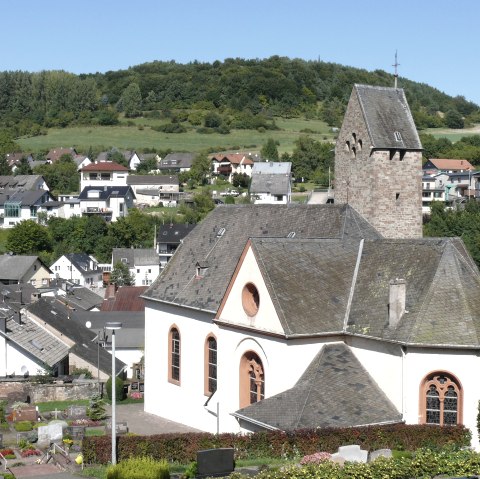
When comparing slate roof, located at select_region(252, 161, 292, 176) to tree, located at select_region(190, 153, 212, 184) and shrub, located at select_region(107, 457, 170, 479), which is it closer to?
tree, located at select_region(190, 153, 212, 184)

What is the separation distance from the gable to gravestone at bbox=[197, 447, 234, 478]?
21.6 feet

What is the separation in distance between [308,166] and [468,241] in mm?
67456

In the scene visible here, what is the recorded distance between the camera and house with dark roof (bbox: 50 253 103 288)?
366 feet

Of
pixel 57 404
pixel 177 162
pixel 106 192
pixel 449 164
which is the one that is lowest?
pixel 57 404

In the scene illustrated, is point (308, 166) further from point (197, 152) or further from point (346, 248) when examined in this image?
point (346, 248)

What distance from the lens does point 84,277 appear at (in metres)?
111

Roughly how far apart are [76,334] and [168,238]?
190 ft

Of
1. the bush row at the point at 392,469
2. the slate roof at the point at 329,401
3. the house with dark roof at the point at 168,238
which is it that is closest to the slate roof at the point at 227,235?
the slate roof at the point at 329,401

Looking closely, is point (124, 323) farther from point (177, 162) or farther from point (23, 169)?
point (177, 162)

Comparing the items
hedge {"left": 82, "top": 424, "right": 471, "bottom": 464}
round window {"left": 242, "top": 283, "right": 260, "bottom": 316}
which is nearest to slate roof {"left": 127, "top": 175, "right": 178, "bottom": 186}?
round window {"left": 242, "top": 283, "right": 260, "bottom": 316}

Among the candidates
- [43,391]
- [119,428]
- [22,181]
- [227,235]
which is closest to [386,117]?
[227,235]

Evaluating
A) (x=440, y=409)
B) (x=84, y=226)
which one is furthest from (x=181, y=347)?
(x=84, y=226)

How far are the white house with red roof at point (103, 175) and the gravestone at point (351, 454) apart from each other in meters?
138

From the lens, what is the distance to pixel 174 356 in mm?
43219
